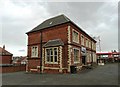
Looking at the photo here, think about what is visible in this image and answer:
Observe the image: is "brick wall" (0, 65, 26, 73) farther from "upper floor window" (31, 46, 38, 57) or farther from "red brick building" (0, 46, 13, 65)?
"red brick building" (0, 46, 13, 65)

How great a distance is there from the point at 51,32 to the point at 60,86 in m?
12.9

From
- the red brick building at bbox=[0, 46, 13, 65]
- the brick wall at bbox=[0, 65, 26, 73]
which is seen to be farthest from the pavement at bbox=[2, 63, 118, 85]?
the red brick building at bbox=[0, 46, 13, 65]

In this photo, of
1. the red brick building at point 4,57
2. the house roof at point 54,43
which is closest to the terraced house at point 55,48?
the house roof at point 54,43

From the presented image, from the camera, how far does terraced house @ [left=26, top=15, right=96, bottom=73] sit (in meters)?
20.0

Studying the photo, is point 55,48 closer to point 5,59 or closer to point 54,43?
point 54,43

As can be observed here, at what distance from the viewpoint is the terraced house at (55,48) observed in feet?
65.6

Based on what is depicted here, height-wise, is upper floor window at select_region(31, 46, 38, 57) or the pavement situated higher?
upper floor window at select_region(31, 46, 38, 57)

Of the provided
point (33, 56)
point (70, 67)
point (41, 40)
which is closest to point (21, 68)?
point (33, 56)

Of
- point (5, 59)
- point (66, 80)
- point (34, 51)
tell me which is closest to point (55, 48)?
point (34, 51)

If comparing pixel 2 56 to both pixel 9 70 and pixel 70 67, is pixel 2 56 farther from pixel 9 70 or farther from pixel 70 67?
pixel 70 67

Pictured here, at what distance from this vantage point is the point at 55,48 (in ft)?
68.1

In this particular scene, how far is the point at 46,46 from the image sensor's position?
21797 mm

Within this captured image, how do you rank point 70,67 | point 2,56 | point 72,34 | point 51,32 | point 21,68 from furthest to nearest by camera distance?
1. point 2,56
2. point 21,68
3. point 51,32
4. point 72,34
5. point 70,67

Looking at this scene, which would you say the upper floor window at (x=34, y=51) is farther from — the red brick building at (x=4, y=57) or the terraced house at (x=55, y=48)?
the red brick building at (x=4, y=57)
